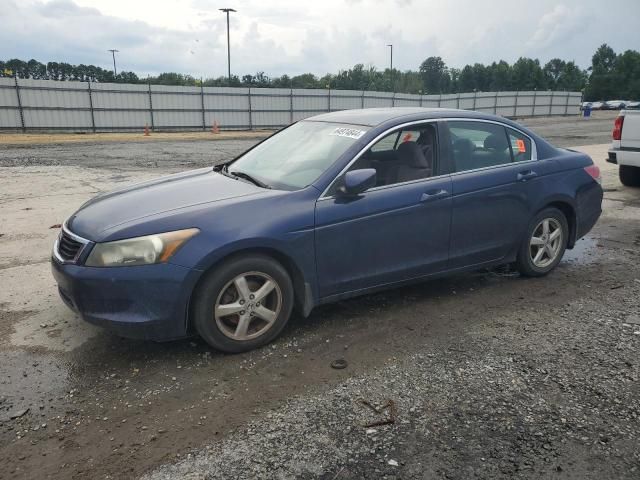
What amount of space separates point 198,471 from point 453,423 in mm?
1360

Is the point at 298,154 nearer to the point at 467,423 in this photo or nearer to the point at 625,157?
the point at 467,423

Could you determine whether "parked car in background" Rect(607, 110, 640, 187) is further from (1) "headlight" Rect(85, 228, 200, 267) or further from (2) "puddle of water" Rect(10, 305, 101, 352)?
(2) "puddle of water" Rect(10, 305, 101, 352)

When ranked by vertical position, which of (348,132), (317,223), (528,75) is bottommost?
(317,223)

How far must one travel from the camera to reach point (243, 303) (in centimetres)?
364

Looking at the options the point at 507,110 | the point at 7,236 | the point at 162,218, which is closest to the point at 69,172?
the point at 7,236

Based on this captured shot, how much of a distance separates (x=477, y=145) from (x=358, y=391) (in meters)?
2.62

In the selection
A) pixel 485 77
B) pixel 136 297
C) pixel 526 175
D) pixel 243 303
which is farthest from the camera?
pixel 485 77

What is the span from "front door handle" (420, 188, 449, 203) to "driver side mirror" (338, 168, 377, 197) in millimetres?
548

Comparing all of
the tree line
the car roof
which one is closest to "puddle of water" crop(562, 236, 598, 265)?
the car roof

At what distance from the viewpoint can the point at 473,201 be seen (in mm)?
4570

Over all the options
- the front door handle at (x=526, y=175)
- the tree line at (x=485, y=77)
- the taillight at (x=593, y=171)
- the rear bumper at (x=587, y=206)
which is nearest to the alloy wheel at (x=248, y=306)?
the front door handle at (x=526, y=175)

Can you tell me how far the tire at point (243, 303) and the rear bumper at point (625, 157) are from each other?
8073mm

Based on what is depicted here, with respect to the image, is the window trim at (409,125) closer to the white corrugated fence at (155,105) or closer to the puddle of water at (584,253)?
the puddle of water at (584,253)

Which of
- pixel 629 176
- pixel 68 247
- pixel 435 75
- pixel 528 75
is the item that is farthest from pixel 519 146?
pixel 435 75
